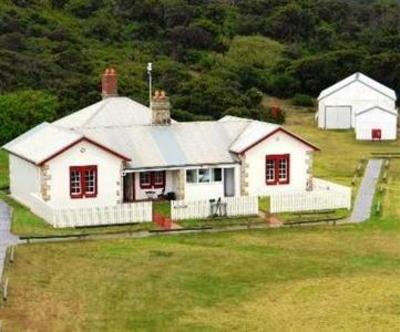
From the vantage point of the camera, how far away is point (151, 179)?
39188mm

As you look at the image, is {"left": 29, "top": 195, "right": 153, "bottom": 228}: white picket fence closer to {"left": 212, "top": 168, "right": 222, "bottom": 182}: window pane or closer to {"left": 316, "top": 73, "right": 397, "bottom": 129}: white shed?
{"left": 212, "top": 168, "right": 222, "bottom": 182}: window pane

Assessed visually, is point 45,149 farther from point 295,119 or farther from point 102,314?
point 295,119

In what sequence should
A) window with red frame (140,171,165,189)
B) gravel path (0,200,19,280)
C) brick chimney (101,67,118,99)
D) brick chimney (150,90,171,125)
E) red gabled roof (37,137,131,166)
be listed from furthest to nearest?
brick chimney (101,67,118,99), brick chimney (150,90,171,125), window with red frame (140,171,165,189), red gabled roof (37,137,131,166), gravel path (0,200,19,280)

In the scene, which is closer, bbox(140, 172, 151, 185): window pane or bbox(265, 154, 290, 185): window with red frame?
bbox(140, 172, 151, 185): window pane

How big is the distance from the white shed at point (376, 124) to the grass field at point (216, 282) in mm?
26843

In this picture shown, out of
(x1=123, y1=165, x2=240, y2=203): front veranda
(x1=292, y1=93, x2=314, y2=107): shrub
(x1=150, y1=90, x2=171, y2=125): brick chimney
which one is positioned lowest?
(x1=123, y1=165, x2=240, y2=203): front veranda

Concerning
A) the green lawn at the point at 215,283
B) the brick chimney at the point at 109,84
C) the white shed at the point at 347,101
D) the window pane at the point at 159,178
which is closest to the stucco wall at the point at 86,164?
the window pane at the point at 159,178

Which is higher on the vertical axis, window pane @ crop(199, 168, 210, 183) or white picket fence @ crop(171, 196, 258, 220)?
window pane @ crop(199, 168, 210, 183)

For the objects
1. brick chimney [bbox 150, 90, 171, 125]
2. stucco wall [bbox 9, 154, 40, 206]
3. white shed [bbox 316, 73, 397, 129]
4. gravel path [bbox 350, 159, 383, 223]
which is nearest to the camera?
gravel path [bbox 350, 159, 383, 223]

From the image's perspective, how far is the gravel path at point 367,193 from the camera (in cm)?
3738

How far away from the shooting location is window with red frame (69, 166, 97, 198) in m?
37.2

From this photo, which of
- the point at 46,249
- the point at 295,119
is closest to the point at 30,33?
the point at 295,119

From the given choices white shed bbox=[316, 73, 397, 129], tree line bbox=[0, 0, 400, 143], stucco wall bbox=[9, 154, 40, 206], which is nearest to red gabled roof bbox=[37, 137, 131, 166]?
stucco wall bbox=[9, 154, 40, 206]

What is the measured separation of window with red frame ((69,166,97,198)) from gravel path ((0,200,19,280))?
2.51m
